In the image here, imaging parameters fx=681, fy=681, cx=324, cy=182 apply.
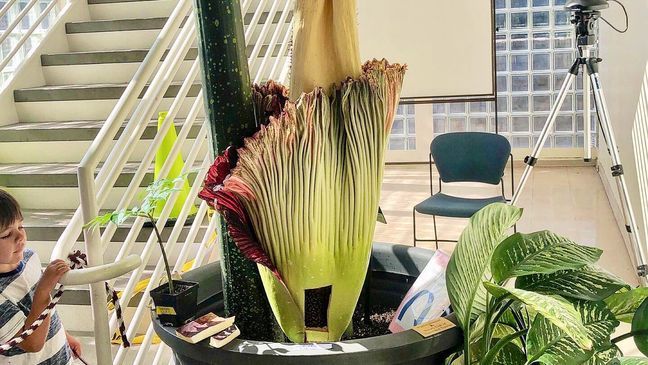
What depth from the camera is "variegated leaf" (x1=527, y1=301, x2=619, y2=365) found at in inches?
34.7

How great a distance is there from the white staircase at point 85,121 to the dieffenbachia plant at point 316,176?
140 centimetres

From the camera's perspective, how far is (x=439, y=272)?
3.33ft

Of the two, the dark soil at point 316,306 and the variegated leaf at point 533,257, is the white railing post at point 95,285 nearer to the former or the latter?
the dark soil at point 316,306

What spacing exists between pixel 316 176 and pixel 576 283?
0.40 metres

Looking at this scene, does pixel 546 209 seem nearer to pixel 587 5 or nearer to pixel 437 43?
pixel 437 43

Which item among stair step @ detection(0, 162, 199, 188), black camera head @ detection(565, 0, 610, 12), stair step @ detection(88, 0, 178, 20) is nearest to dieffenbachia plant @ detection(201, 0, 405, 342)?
stair step @ detection(0, 162, 199, 188)

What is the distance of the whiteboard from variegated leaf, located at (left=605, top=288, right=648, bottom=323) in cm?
391

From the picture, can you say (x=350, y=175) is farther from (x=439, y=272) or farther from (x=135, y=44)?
(x=135, y=44)

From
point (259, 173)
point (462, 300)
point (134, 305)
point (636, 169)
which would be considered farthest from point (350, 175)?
point (636, 169)

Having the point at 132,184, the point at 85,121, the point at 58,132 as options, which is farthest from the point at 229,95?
the point at 85,121

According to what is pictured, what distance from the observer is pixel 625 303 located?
40.2 inches

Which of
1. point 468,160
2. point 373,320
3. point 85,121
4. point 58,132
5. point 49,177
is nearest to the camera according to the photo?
point 373,320

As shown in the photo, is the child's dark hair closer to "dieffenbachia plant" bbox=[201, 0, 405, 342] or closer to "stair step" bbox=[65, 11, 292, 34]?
"dieffenbachia plant" bbox=[201, 0, 405, 342]

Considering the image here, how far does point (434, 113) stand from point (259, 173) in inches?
231
